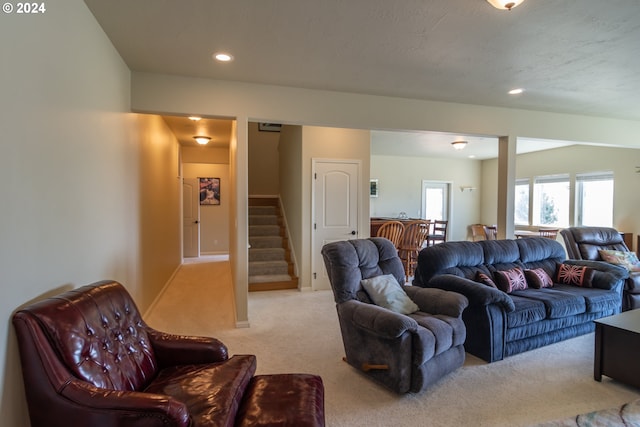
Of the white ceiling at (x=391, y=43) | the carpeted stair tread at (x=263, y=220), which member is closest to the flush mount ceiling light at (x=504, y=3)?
the white ceiling at (x=391, y=43)

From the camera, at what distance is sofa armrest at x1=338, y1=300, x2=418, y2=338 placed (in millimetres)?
2188

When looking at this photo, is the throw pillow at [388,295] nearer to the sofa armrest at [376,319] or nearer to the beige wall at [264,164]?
the sofa armrest at [376,319]

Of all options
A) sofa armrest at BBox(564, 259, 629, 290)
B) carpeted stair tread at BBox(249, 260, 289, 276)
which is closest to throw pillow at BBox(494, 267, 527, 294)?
sofa armrest at BBox(564, 259, 629, 290)

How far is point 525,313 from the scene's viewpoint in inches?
113

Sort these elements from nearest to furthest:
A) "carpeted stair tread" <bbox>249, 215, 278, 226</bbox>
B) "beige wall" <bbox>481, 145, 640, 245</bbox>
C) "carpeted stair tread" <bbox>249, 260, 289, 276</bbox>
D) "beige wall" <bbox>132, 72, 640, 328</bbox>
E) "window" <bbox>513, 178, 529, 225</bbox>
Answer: "beige wall" <bbox>132, 72, 640, 328</bbox> → "carpeted stair tread" <bbox>249, 260, 289, 276</bbox> → "beige wall" <bbox>481, 145, 640, 245</bbox> → "carpeted stair tread" <bbox>249, 215, 278, 226</bbox> → "window" <bbox>513, 178, 529, 225</bbox>

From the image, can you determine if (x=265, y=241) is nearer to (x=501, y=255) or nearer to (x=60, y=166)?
(x=501, y=255)

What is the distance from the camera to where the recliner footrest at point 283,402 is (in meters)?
1.37

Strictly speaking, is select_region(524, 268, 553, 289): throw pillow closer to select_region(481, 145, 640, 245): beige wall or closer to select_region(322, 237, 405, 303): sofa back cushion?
select_region(322, 237, 405, 303): sofa back cushion

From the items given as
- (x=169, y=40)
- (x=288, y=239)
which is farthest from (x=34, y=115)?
(x=288, y=239)

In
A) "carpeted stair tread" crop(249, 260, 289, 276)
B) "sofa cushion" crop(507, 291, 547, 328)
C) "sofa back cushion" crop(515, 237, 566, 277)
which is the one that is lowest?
"carpeted stair tread" crop(249, 260, 289, 276)

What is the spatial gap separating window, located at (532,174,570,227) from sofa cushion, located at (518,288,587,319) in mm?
4966

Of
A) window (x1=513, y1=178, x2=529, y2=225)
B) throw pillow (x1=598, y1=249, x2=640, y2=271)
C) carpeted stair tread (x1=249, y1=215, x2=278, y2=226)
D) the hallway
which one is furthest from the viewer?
window (x1=513, y1=178, x2=529, y2=225)

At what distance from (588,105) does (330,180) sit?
3.61 metres

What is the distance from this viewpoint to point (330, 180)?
5.24 meters
